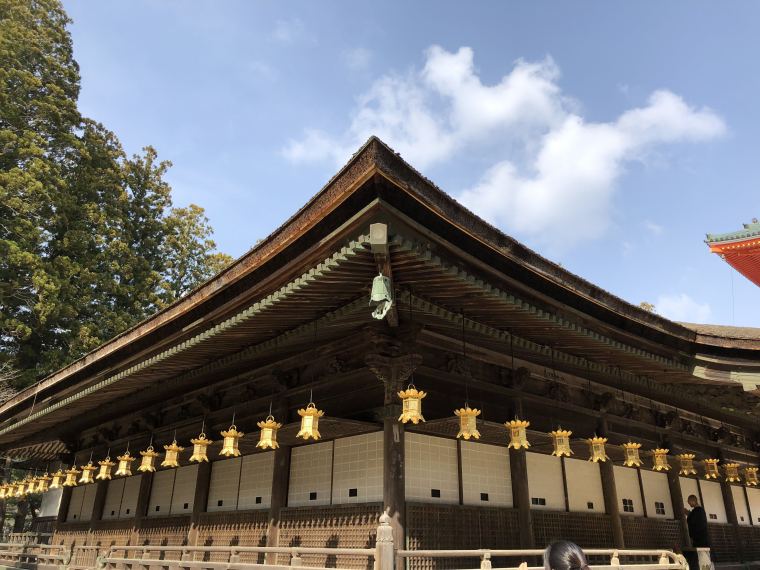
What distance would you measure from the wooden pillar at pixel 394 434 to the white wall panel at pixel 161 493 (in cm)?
847

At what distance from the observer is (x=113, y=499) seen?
1672 cm

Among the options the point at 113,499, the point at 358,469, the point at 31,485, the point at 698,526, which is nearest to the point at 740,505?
the point at 698,526

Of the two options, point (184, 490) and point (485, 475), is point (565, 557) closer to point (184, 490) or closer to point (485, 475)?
point (485, 475)

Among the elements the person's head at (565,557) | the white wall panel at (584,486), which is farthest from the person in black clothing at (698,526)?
the person's head at (565,557)

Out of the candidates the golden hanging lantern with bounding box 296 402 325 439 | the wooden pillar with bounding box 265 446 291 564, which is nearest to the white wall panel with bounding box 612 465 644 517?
the wooden pillar with bounding box 265 446 291 564

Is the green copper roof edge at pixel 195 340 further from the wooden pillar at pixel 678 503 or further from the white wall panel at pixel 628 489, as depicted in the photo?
the wooden pillar at pixel 678 503

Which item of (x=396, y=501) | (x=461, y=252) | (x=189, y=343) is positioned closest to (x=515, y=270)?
(x=461, y=252)

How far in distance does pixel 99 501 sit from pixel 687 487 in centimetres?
1715

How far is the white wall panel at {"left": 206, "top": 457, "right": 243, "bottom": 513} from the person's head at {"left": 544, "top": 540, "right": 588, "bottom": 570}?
1016 centimetres

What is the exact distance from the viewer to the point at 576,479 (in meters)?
11.7

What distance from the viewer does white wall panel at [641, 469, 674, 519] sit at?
1352cm

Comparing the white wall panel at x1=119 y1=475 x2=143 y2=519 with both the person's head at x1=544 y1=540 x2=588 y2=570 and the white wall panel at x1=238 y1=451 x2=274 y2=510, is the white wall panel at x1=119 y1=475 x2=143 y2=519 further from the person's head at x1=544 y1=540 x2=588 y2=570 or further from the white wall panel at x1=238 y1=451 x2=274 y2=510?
the person's head at x1=544 y1=540 x2=588 y2=570

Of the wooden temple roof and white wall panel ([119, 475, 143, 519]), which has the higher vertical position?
the wooden temple roof

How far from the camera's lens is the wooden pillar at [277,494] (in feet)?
32.7
